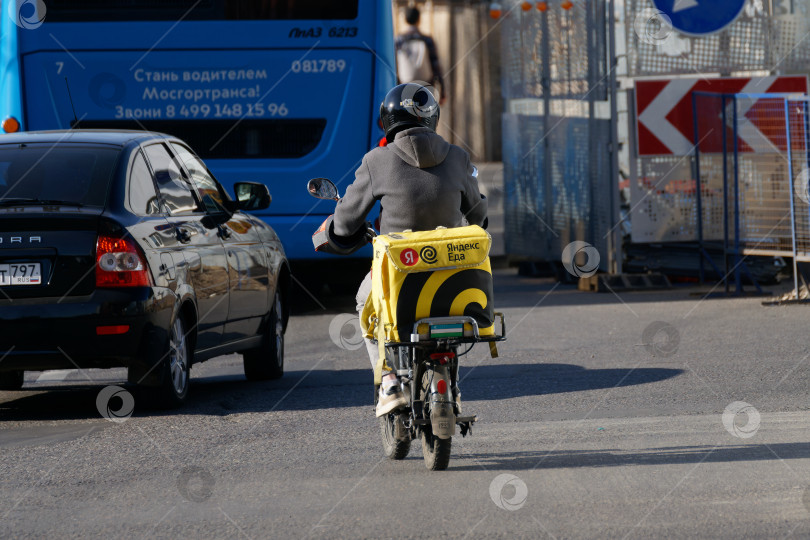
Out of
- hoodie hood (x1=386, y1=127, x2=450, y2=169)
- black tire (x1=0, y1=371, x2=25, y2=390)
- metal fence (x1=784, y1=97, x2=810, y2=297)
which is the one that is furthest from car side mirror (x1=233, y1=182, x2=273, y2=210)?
metal fence (x1=784, y1=97, x2=810, y2=297)

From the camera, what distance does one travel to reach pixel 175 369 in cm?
859

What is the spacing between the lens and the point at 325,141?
1397cm

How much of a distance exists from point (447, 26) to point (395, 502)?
2715 cm

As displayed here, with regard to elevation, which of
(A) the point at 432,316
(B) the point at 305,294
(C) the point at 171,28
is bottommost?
(B) the point at 305,294

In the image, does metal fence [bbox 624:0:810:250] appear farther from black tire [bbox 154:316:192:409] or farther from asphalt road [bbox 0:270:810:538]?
black tire [bbox 154:316:192:409]

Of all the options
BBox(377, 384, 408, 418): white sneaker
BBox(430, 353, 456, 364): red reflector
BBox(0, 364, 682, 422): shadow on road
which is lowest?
BBox(0, 364, 682, 422): shadow on road

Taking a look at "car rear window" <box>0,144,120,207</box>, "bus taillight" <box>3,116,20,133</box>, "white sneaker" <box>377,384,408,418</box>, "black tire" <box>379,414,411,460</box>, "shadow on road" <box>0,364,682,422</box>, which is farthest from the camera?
"bus taillight" <box>3,116,20,133</box>

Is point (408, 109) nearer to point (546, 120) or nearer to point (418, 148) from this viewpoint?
point (418, 148)

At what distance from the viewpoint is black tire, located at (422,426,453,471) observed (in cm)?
625

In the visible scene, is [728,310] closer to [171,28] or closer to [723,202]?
[723,202]

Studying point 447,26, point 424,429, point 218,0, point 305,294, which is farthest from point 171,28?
point 447,26

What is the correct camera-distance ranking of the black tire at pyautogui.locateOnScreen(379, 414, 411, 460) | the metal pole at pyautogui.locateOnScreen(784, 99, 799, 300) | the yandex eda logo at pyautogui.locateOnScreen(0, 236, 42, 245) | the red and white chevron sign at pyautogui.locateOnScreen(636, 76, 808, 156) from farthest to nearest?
the red and white chevron sign at pyautogui.locateOnScreen(636, 76, 808, 156) → the metal pole at pyautogui.locateOnScreen(784, 99, 799, 300) → the yandex eda logo at pyautogui.locateOnScreen(0, 236, 42, 245) → the black tire at pyautogui.locateOnScreen(379, 414, 411, 460)

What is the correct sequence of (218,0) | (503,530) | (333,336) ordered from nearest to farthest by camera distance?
(503,530) → (333,336) → (218,0)

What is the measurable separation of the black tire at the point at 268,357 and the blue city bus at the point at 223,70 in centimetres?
365
